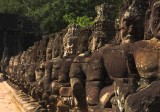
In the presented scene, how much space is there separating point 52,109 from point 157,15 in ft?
15.1

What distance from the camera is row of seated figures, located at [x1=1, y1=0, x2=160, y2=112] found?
4.32 meters

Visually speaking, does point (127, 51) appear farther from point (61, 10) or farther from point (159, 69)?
point (61, 10)

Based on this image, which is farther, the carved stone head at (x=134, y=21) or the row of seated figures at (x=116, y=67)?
the carved stone head at (x=134, y=21)

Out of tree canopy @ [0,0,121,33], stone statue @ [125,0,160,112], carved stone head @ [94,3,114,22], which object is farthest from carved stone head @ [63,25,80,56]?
tree canopy @ [0,0,121,33]

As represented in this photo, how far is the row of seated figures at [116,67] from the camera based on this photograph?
4320mm

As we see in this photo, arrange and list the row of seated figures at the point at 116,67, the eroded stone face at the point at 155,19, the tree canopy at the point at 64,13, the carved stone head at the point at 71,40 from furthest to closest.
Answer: the tree canopy at the point at 64,13, the carved stone head at the point at 71,40, the eroded stone face at the point at 155,19, the row of seated figures at the point at 116,67

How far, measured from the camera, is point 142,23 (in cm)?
564

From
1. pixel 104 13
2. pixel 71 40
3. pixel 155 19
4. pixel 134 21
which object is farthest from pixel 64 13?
pixel 155 19

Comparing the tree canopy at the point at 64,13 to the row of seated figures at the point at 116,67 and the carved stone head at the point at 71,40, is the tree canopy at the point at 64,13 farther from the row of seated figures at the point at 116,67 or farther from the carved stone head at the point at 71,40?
the row of seated figures at the point at 116,67

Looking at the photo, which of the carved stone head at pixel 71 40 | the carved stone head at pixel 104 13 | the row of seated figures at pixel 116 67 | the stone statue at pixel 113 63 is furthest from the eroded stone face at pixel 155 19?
the carved stone head at pixel 71 40

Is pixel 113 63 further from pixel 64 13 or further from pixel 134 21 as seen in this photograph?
pixel 64 13

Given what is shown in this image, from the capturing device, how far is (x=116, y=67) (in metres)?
5.37

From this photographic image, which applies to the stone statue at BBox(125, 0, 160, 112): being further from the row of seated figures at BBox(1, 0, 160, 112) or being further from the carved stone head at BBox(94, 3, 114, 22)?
the carved stone head at BBox(94, 3, 114, 22)

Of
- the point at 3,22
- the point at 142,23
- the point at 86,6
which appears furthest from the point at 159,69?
the point at 3,22
